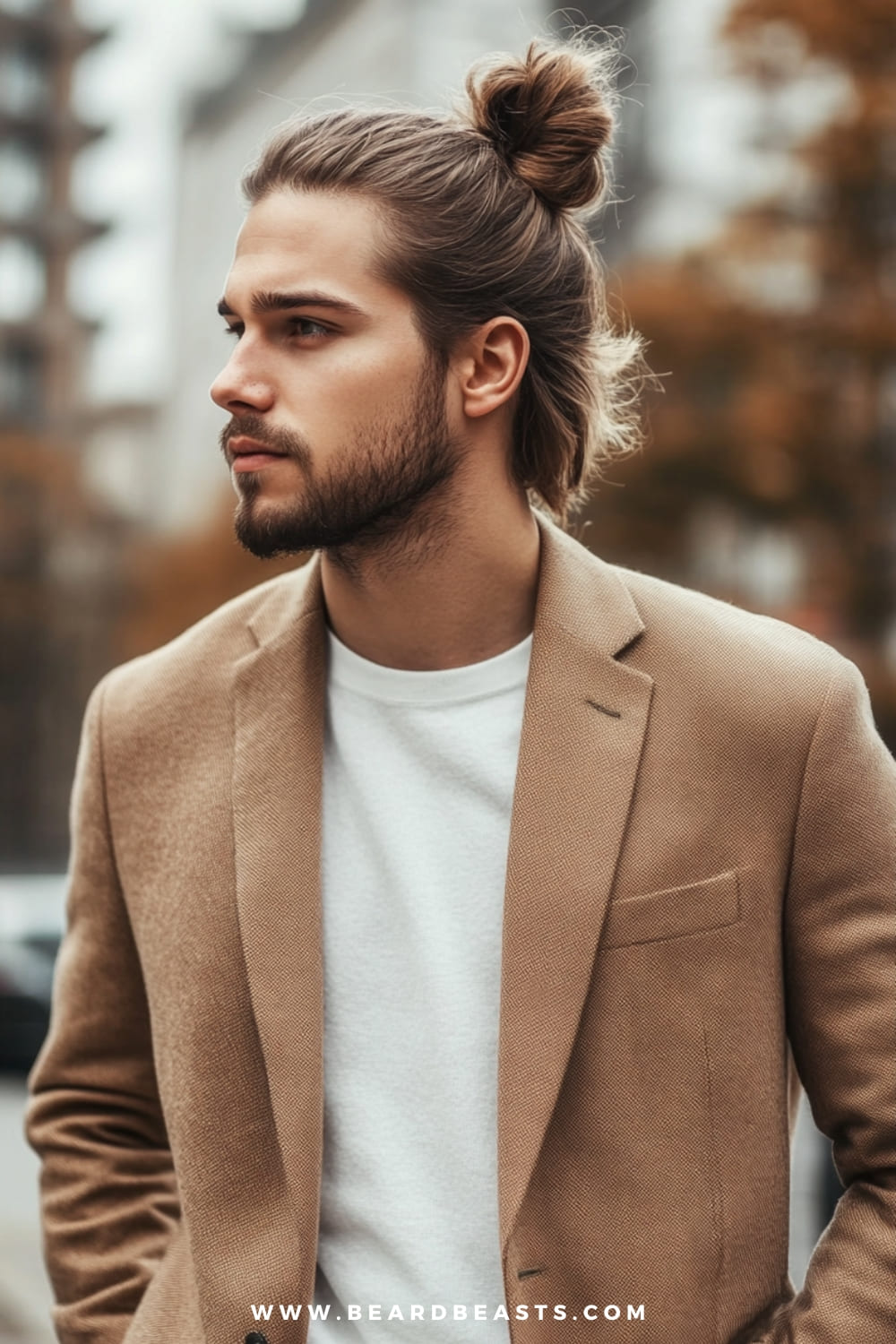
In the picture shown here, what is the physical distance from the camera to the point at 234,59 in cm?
6141

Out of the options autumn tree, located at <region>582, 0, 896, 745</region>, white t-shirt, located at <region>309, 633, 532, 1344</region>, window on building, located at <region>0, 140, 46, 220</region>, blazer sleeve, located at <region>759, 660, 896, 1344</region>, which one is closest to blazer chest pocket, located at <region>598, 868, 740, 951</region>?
blazer sleeve, located at <region>759, 660, 896, 1344</region>

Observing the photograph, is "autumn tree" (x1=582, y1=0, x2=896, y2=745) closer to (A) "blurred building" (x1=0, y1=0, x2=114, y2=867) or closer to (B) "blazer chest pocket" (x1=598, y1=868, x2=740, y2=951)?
(B) "blazer chest pocket" (x1=598, y1=868, x2=740, y2=951)

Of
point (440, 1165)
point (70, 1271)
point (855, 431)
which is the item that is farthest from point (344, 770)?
point (855, 431)

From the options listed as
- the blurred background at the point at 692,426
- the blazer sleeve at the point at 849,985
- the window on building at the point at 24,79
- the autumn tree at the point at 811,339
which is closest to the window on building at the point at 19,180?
the window on building at the point at 24,79

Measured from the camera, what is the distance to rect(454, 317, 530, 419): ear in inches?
111

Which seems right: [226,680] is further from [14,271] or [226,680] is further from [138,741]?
[14,271]

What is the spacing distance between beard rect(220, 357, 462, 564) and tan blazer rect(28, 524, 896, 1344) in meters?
0.25

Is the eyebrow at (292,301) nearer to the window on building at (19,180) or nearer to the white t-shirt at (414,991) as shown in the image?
the white t-shirt at (414,991)

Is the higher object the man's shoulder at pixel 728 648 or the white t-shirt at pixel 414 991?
the man's shoulder at pixel 728 648

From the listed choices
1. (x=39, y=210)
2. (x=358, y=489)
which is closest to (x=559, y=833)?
(x=358, y=489)

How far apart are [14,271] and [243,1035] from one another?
63.4 meters

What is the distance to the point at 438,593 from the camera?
2.74 meters

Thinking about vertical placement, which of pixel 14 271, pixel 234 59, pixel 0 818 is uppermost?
pixel 234 59

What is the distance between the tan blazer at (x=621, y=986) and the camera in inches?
Answer: 96.2
